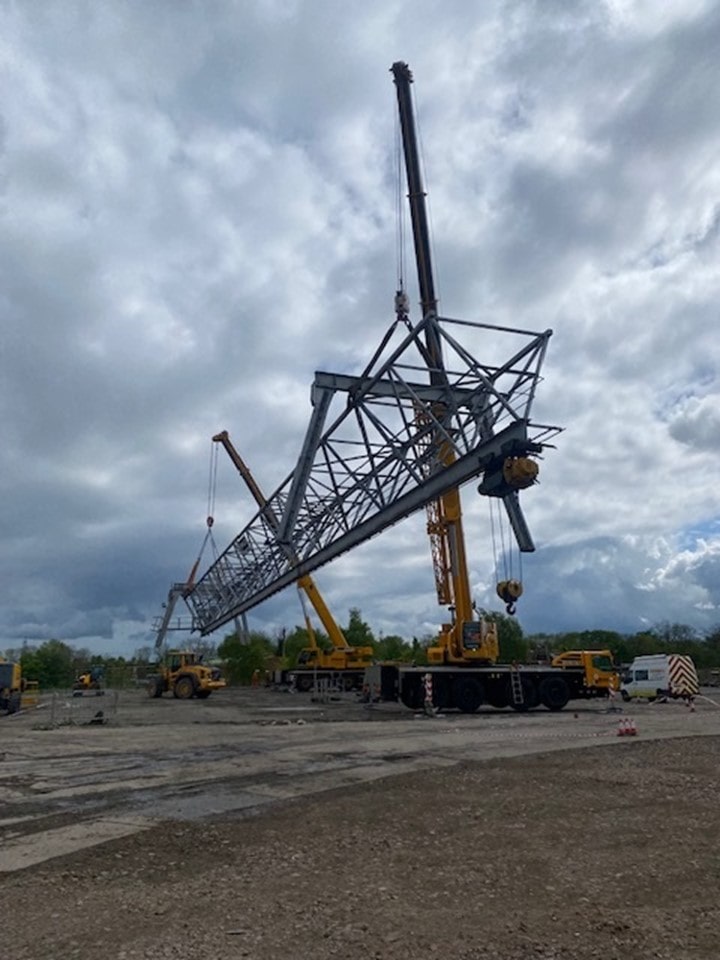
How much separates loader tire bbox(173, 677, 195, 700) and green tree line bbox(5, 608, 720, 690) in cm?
2060

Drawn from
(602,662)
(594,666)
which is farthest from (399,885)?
(602,662)

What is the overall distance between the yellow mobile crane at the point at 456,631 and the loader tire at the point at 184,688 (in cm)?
1431

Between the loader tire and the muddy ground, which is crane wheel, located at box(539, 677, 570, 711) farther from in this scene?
the loader tire

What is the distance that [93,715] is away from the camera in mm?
25047

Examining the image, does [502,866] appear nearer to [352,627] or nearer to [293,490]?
[293,490]

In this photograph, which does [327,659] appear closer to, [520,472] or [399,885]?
[520,472]

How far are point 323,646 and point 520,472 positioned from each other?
5627cm

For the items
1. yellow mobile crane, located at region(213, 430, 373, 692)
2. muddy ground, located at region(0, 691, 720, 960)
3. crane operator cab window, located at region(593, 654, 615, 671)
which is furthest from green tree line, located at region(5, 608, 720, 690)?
muddy ground, located at region(0, 691, 720, 960)

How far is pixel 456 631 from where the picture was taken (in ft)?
94.2

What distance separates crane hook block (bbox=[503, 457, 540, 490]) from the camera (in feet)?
68.8

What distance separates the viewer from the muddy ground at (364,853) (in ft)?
16.2

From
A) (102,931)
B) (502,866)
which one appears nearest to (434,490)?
(502,866)

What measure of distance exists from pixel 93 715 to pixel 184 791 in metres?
15.8

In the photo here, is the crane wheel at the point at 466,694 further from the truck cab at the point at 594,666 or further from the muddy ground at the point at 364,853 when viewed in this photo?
the muddy ground at the point at 364,853
